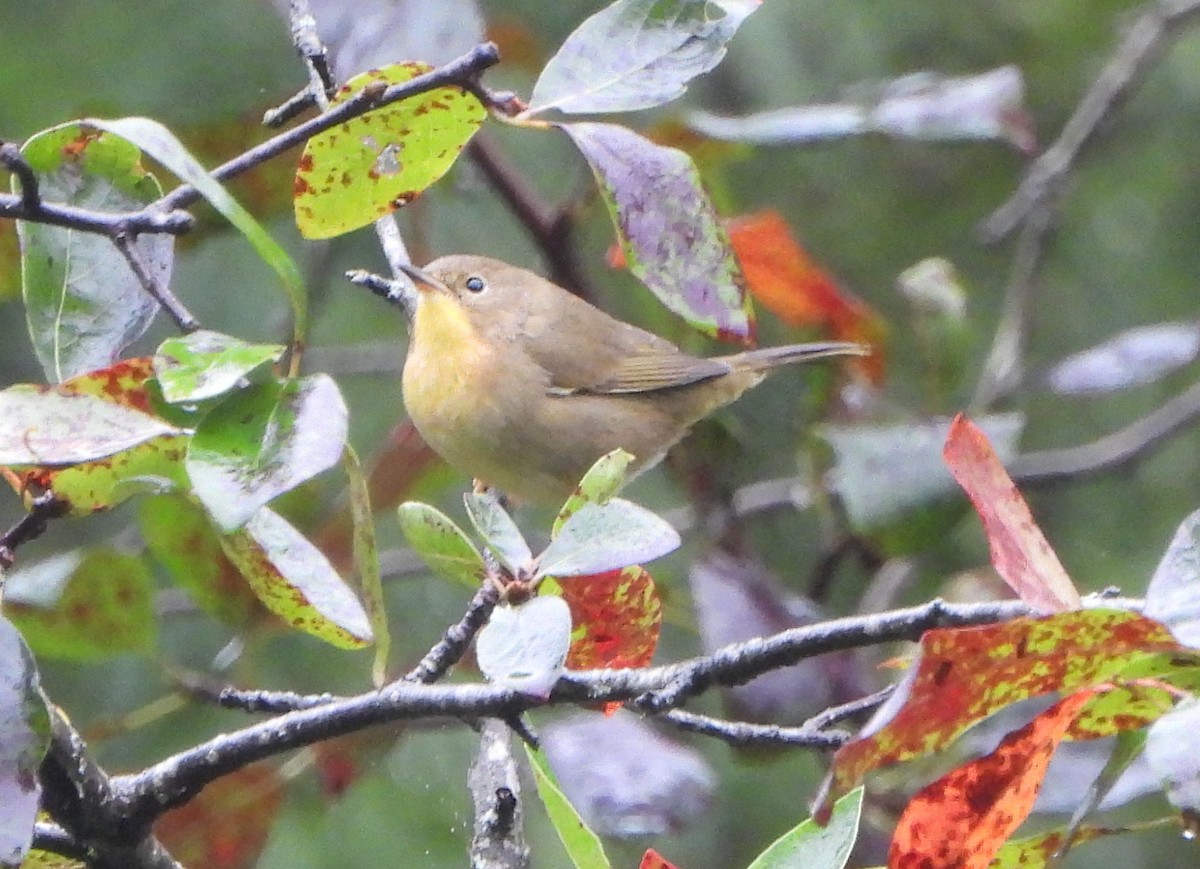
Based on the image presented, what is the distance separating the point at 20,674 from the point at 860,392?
1.76 meters

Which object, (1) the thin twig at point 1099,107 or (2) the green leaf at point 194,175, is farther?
(1) the thin twig at point 1099,107

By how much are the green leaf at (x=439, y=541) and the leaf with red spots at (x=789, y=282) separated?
1.20 metres

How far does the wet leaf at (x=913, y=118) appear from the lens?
2246mm

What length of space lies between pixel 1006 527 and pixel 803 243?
3.47 m

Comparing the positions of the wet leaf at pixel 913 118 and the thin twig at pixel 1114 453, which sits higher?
the wet leaf at pixel 913 118

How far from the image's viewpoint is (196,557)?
6.31 ft

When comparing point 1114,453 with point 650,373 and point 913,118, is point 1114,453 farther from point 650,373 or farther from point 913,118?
point 650,373

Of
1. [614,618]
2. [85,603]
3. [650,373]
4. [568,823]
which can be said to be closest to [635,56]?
[614,618]

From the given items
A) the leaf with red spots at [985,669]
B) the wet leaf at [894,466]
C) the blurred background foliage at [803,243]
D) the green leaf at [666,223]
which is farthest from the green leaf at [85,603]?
the blurred background foliage at [803,243]

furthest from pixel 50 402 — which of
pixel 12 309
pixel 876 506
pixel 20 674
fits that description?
pixel 12 309

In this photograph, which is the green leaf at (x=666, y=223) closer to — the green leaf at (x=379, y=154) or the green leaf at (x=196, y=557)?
the green leaf at (x=379, y=154)

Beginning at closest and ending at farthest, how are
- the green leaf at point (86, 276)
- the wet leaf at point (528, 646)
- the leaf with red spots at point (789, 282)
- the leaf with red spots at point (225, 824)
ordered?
the wet leaf at point (528, 646)
the green leaf at point (86, 276)
the leaf with red spots at point (225, 824)
the leaf with red spots at point (789, 282)

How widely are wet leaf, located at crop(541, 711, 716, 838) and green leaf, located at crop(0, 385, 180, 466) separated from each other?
1.02 metres

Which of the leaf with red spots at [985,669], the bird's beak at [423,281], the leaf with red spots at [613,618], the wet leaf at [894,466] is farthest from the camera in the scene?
the bird's beak at [423,281]
